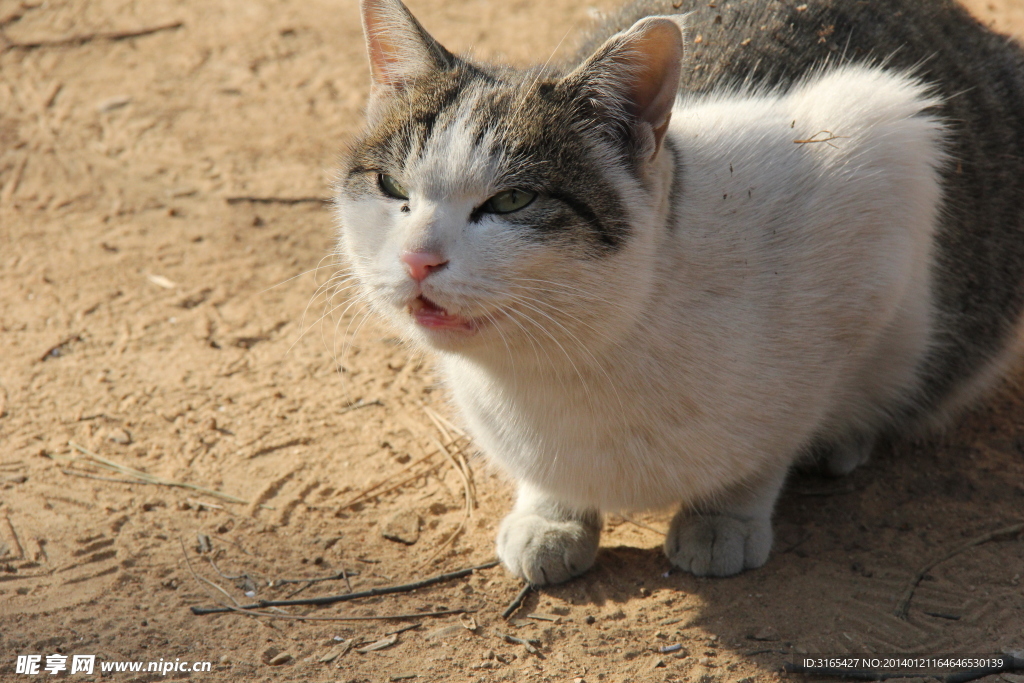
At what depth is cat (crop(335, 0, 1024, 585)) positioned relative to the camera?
2.25 metres

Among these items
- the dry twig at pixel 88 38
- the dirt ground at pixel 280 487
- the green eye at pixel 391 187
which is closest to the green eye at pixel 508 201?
the green eye at pixel 391 187

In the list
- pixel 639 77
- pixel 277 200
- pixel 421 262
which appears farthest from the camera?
pixel 277 200

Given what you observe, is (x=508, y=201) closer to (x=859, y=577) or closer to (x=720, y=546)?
(x=720, y=546)

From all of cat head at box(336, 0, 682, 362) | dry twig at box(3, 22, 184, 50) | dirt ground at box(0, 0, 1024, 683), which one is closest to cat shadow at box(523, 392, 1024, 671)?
dirt ground at box(0, 0, 1024, 683)

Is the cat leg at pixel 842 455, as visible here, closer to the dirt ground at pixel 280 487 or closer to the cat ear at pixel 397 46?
the dirt ground at pixel 280 487

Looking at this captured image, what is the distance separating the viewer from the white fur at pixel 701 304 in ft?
7.34

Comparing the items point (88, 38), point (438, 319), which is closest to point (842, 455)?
point (438, 319)

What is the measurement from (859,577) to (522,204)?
4.98 feet

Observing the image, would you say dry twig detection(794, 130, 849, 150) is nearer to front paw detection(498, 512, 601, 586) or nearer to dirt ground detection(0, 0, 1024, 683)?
dirt ground detection(0, 0, 1024, 683)

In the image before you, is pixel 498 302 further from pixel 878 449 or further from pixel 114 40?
pixel 114 40

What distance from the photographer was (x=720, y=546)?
280 cm

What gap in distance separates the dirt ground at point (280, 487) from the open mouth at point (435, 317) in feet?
0.80

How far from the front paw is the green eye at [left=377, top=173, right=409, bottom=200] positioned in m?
1.13

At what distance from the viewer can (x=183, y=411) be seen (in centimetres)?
361
